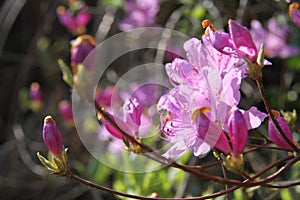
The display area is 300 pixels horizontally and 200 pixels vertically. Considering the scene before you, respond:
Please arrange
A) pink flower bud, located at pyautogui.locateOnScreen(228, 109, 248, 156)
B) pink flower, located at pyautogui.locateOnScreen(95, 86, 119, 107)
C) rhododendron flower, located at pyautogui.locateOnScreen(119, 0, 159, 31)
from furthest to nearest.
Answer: rhododendron flower, located at pyautogui.locateOnScreen(119, 0, 159, 31), pink flower, located at pyautogui.locateOnScreen(95, 86, 119, 107), pink flower bud, located at pyautogui.locateOnScreen(228, 109, 248, 156)

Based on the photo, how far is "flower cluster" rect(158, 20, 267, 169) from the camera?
0.76 metres

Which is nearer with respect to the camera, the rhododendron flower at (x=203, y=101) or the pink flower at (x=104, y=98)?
the rhododendron flower at (x=203, y=101)

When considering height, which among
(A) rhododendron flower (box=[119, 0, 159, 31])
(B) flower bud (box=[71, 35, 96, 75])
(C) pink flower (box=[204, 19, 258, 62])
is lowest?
(A) rhododendron flower (box=[119, 0, 159, 31])

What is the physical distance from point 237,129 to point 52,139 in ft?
1.05

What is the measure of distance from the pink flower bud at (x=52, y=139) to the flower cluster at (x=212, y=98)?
0.18 meters

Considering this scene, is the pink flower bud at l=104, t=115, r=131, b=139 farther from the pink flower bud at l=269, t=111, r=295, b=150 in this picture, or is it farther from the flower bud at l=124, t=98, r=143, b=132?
the pink flower bud at l=269, t=111, r=295, b=150

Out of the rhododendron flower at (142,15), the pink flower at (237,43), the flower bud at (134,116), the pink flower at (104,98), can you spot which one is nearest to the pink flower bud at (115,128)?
the flower bud at (134,116)

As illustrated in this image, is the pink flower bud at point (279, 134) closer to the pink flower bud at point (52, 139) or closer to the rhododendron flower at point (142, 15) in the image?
the pink flower bud at point (52, 139)

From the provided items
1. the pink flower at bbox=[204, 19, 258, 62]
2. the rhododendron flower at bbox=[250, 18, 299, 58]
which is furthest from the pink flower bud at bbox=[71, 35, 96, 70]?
the rhododendron flower at bbox=[250, 18, 299, 58]

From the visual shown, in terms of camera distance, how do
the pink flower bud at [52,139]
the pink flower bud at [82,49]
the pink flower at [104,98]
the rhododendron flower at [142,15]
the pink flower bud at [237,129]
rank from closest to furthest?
1. the pink flower bud at [237,129]
2. the pink flower bud at [52,139]
3. the pink flower bud at [82,49]
4. the pink flower at [104,98]
5. the rhododendron flower at [142,15]

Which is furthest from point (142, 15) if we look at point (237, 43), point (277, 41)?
point (237, 43)

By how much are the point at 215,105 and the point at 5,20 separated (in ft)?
6.14

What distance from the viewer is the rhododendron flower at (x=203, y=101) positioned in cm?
77

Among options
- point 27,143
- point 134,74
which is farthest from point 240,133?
point 27,143
